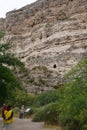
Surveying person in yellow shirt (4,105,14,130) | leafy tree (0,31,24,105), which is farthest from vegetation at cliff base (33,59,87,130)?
leafy tree (0,31,24,105)

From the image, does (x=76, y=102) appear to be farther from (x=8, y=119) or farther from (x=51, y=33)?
(x=51, y=33)

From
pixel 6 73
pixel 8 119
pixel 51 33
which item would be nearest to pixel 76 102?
pixel 8 119

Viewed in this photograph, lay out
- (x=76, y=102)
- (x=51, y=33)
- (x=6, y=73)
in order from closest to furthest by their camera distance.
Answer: (x=76, y=102) → (x=6, y=73) → (x=51, y=33)

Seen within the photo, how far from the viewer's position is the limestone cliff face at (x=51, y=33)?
147 feet

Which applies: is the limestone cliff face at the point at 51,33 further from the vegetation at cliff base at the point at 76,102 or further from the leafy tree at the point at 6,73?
the vegetation at cliff base at the point at 76,102

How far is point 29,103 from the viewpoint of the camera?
116 ft

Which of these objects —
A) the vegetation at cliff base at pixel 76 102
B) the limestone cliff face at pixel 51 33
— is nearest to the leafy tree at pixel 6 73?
the vegetation at cliff base at pixel 76 102

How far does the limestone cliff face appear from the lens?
147 ft

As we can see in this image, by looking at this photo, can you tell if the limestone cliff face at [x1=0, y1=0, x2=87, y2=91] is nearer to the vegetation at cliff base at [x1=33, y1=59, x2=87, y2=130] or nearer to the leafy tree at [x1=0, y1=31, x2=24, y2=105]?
the leafy tree at [x1=0, y1=31, x2=24, y2=105]

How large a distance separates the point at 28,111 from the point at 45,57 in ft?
58.8

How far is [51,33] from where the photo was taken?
50000 mm

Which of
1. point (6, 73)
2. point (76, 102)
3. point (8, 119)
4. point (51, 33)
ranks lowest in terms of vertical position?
point (8, 119)

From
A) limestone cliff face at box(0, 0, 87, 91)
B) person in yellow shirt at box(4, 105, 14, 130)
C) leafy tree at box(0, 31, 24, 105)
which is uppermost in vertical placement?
limestone cliff face at box(0, 0, 87, 91)

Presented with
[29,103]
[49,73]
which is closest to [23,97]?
[29,103]
